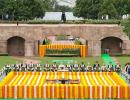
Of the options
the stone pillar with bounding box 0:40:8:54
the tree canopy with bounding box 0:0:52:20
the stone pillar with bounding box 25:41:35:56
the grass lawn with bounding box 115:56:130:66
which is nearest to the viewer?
the grass lawn with bounding box 115:56:130:66

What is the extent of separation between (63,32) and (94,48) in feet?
11.5

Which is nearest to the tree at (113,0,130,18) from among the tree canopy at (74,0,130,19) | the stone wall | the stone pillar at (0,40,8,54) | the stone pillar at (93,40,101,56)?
the tree canopy at (74,0,130,19)

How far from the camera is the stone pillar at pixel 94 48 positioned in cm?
4922

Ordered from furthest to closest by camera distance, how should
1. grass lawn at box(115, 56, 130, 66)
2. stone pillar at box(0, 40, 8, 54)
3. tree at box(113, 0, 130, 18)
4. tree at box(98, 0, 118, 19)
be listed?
tree at box(113, 0, 130, 18)
tree at box(98, 0, 118, 19)
stone pillar at box(0, 40, 8, 54)
grass lawn at box(115, 56, 130, 66)

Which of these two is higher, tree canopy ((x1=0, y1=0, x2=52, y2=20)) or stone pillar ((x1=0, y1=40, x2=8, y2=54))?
tree canopy ((x1=0, y1=0, x2=52, y2=20))

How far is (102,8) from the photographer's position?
219 feet

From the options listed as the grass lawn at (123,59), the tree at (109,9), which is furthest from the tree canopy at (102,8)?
the grass lawn at (123,59)

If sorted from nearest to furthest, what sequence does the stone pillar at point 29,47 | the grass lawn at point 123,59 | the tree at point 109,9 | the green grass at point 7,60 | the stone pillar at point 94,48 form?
1. the green grass at point 7,60
2. the grass lawn at point 123,59
3. the stone pillar at point 94,48
4. the stone pillar at point 29,47
5. the tree at point 109,9

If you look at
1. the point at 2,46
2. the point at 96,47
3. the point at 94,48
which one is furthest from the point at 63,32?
the point at 2,46

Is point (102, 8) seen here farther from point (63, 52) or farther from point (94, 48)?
point (63, 52)

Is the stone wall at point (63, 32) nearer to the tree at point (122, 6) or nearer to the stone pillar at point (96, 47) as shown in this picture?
the stone pillar at point (96, 47)

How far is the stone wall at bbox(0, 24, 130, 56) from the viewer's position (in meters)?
49.3

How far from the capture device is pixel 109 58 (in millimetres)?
47062

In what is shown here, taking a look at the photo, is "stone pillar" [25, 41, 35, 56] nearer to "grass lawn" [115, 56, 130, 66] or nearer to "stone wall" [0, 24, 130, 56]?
"stone wall" [0, 24, 130, 56]
